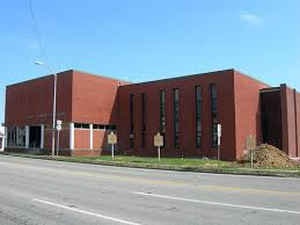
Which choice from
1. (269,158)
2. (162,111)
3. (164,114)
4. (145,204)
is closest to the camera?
(145,204)

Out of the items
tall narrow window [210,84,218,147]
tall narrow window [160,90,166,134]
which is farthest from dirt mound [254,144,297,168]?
tall narrow window [160,90,166,134]

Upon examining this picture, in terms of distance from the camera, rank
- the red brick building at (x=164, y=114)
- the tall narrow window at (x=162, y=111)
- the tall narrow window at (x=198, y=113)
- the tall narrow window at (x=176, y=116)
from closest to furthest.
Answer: the red brick building at (x=164, y=114)
the tall narrow window at (x=198, y=113)
the tall narrow window at (x=176, y=116)
the tall narrow window at (x=162, y=111)

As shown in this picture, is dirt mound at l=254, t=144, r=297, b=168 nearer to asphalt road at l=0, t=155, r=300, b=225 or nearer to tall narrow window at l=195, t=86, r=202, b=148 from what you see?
tall narrow window at l=195, t=86, r=202, b=148

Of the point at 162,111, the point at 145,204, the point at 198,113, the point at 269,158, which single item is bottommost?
the point at 145,204

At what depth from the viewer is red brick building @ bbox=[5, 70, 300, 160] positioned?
149 ft

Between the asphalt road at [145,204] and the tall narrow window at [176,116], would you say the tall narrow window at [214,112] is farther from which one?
the asphalt road at [145,204]

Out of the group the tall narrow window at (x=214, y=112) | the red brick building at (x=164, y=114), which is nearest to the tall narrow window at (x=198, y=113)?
the red brick building at (x=164, y=114)

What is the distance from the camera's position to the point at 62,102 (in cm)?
5150

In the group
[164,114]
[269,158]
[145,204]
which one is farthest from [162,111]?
[145,204]

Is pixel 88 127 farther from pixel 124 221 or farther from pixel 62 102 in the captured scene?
pixel 124 221

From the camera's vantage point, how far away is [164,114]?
49.7 meters

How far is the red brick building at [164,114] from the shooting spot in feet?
149

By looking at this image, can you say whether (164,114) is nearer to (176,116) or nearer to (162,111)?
(162,111)

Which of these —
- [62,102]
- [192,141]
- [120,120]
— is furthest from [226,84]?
[62,102]
